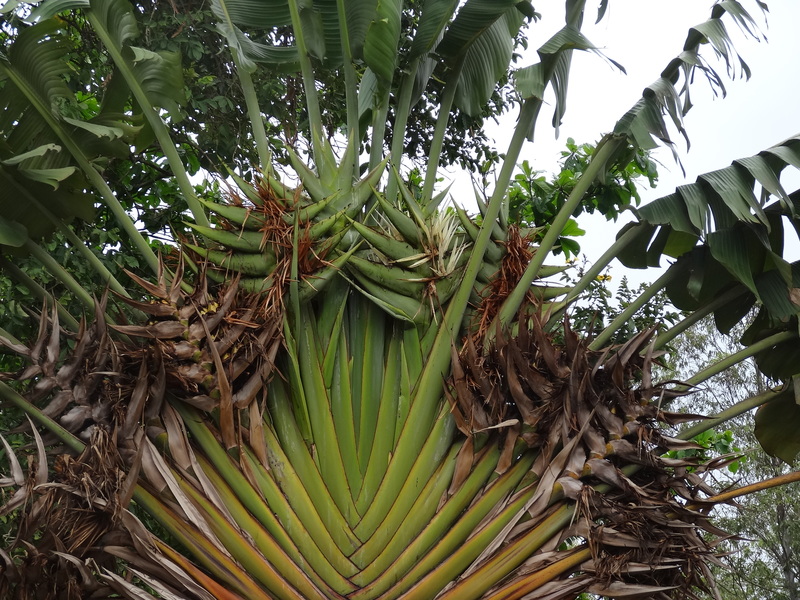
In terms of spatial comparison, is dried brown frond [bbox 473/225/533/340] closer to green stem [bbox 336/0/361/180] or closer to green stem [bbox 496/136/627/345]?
green stem [bbox 496/136/627/345]

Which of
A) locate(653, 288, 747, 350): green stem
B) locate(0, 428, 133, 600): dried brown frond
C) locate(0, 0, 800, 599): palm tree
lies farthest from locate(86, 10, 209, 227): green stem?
locate(653, 288, 747, 350): green stem

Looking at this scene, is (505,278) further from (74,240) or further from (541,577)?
(74,240)

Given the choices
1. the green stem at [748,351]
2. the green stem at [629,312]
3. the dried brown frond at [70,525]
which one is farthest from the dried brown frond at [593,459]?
the dried brown frond at [70,525]

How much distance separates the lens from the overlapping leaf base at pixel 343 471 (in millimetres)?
3201

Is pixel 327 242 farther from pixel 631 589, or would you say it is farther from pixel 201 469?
pixel 631 589

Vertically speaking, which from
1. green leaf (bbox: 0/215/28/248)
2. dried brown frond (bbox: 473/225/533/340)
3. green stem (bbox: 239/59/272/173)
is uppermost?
green stem (bbox: 239/59/272/173)

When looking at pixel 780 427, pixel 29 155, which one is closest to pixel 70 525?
pixel 29 155

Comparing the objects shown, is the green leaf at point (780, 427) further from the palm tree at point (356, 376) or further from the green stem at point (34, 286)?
the green stem at point (34, 286)

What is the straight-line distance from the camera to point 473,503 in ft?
11.4

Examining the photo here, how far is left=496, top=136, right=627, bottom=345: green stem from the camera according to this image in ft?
12.3

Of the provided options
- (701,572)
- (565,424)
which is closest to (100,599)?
(565,424)

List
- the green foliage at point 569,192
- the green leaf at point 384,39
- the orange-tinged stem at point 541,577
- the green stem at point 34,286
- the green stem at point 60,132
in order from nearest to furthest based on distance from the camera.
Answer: the orange-tinged stem at point 541,577 → the green stem at point 34,286 → the green stem at point 60,132 → the green leaf at point 384,39 → the green foliage at point 569,192

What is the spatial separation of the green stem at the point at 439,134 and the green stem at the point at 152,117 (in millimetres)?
1221

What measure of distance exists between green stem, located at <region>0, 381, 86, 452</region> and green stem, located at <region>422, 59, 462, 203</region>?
211cm
